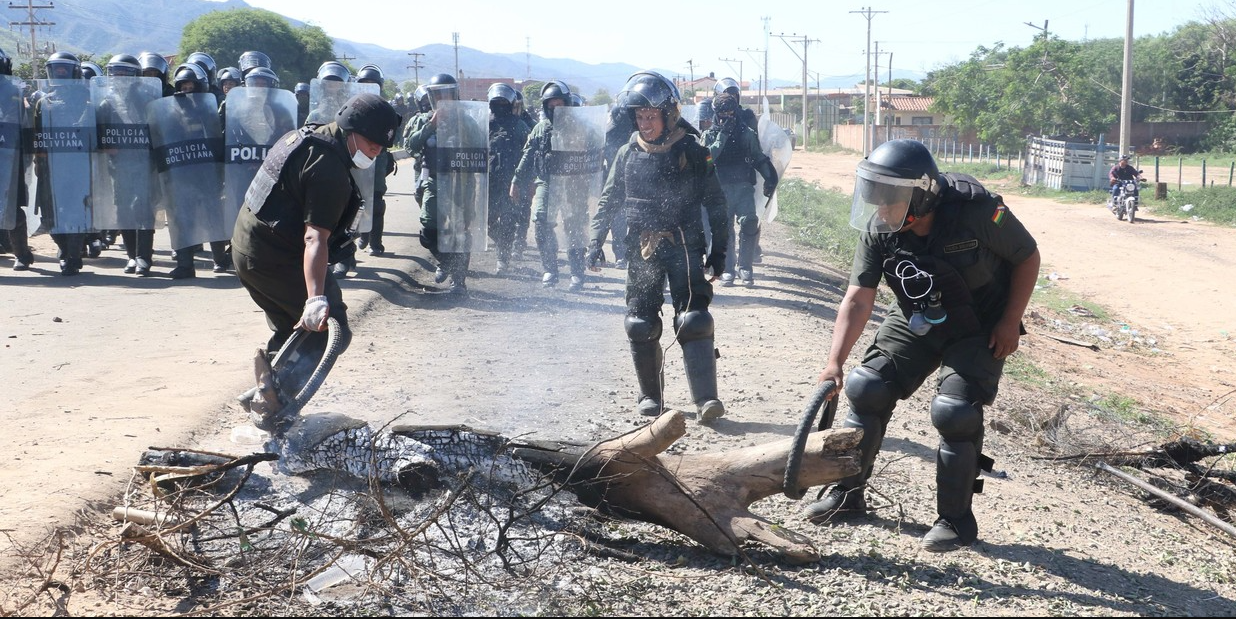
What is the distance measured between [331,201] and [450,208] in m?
5.53

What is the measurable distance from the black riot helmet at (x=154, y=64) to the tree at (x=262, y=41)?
1509 inches

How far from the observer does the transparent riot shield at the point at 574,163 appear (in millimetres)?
10406

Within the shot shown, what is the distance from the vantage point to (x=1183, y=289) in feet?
47.8

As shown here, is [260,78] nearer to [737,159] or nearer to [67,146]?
[67,146]

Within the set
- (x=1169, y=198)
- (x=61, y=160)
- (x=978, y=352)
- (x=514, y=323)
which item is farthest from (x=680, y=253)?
(x=1169, y=198)

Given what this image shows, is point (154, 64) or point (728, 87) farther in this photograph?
point (154, 64)

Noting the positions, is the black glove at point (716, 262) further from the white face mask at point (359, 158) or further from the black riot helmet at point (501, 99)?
the black riot helmet at point (501, 99)

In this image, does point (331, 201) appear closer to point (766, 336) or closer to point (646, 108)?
point (646, 108)

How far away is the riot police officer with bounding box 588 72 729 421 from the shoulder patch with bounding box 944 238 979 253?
6.11 ft

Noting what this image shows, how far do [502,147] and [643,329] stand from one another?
5.68 m

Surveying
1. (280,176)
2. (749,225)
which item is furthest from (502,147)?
(280,176)

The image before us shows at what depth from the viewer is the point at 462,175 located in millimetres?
9891

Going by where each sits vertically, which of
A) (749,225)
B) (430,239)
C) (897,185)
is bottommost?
(430,239)

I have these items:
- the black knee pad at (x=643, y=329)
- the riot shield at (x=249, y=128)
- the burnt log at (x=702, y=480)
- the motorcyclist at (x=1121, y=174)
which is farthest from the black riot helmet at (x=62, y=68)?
the motorcyclist at (x=1121, y=174)
